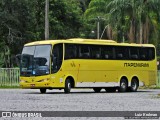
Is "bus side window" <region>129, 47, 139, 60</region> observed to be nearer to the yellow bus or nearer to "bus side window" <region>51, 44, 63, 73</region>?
the yellow bus

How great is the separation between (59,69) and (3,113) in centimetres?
1741

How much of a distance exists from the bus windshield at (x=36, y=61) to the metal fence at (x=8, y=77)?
1011cm

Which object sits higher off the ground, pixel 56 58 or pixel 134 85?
pixel 56 58

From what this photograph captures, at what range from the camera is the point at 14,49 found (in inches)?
2162

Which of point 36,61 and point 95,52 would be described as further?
point 95,52

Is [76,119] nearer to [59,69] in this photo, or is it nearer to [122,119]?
[122,119]

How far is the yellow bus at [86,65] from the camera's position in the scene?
116ft

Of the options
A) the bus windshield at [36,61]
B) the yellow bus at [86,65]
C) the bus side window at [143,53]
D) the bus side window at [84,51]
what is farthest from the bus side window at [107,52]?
the bus windshield at [36,61]

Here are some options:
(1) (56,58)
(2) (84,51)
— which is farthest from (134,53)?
(1) (56,58)

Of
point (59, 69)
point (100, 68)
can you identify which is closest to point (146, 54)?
point (100, 68)

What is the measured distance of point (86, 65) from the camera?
123 ft

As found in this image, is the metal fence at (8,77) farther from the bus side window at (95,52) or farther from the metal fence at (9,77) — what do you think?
the bus side window at (95,52)

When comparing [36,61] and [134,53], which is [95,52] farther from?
[36,61]

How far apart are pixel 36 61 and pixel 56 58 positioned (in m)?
1.24
